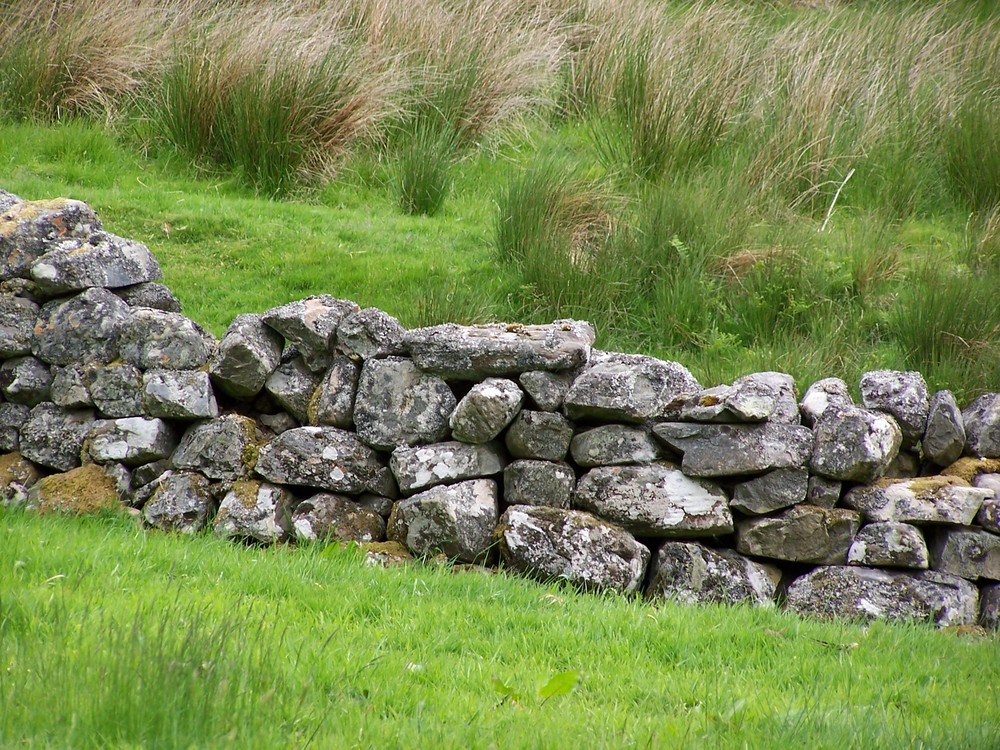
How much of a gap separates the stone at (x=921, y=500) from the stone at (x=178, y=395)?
311 centimetres

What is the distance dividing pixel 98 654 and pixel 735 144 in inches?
278

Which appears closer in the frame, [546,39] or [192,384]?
[192,384]

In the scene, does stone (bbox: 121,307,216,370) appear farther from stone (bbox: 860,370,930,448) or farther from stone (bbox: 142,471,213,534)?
stone (bbox: 860,370,930,448)

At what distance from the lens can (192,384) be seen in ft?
15.0

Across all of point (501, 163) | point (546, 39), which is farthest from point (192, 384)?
point (546, 39)

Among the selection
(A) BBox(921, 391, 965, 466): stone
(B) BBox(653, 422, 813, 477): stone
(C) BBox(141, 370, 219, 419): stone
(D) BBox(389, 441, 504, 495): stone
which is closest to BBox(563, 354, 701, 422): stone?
(B) BBox(653, 422, 813, 477): stone

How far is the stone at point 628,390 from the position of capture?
168 inches

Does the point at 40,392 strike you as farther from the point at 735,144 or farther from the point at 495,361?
the point at 735,144

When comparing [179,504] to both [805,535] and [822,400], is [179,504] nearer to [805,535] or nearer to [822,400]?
[805,535]

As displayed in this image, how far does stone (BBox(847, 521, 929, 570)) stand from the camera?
13.6 ft

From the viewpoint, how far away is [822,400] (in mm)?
4398

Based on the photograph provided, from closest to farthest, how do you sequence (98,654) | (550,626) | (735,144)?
(98,654) < (550,626) < (735,144)

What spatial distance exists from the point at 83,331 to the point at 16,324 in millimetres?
382

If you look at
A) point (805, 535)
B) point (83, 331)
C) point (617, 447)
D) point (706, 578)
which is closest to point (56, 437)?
point (83, 331)
